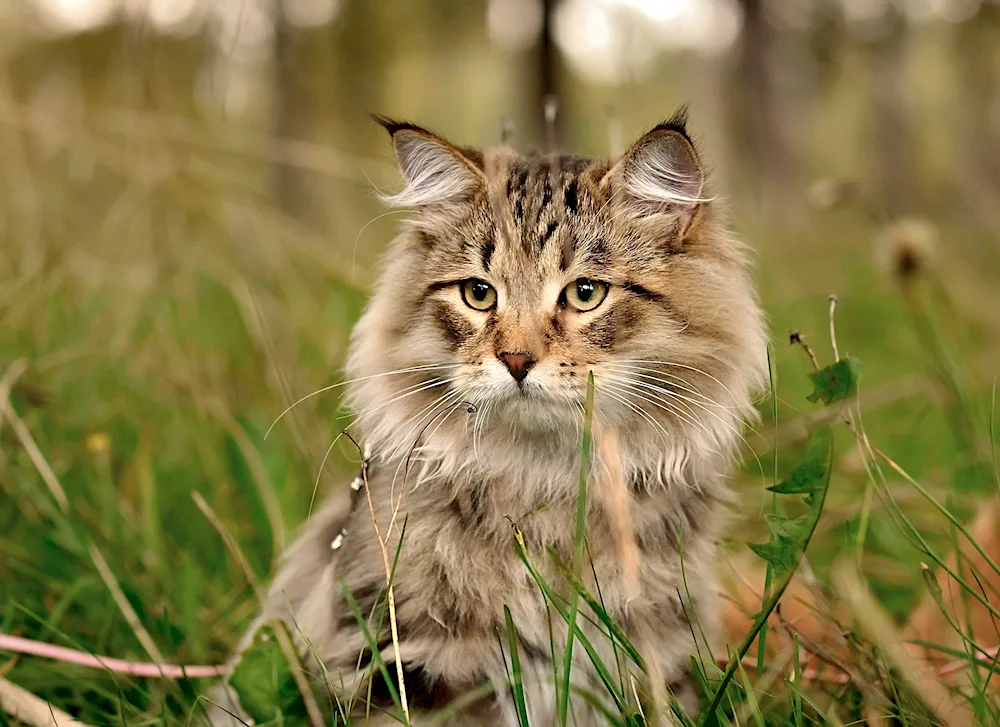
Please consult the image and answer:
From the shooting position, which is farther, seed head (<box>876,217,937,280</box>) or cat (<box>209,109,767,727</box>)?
seed head (<box>876,217,937,280</box>)

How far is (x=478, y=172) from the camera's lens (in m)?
1.71

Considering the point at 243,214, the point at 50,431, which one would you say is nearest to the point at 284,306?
the point at 243,214

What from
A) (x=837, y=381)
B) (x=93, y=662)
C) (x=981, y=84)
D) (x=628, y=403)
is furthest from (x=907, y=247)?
(x=981, y=84)

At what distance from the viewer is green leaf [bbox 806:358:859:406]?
1.16 m

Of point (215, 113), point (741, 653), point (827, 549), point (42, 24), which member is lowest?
point (827, 549)

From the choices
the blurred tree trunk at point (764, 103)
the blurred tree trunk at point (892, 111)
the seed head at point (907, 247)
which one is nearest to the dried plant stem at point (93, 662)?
the seed head at point (907, 247)

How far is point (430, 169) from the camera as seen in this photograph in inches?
68.8

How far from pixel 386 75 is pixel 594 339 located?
1391cm

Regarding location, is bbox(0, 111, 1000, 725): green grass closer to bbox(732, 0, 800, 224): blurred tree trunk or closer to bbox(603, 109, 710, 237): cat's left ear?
bbox(603, 109, 710, 237): cat's left ear

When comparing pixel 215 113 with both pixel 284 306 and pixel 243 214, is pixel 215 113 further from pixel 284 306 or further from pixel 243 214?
pixel 284 306

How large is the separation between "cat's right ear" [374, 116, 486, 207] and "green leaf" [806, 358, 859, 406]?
806mm

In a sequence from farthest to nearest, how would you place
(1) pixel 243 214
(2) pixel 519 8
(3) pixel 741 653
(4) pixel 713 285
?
1. (2) pixel 519 8
2. (1) pixel 243 214
3. (4) pixel 713 285
4. (3) pixel 741 653

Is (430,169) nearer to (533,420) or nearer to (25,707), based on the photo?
(533,420)

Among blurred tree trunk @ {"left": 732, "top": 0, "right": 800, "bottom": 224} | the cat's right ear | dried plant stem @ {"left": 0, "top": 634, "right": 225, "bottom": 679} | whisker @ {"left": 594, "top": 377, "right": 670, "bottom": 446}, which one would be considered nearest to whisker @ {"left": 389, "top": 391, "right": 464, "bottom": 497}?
whisker @ {"left": 594, "top": 377, "right": 670, "bottom": 446}
